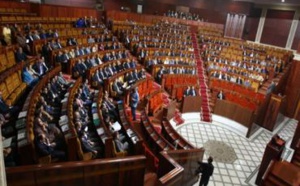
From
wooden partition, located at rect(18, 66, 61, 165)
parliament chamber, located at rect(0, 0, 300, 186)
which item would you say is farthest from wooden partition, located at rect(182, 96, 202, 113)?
wooden partition, located at rect(18, 66, 61, 165)

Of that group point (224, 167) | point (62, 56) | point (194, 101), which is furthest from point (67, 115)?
point (194, 101)

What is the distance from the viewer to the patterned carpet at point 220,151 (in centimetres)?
334

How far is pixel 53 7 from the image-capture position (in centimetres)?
520

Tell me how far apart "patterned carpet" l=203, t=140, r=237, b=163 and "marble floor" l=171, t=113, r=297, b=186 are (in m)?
0.06

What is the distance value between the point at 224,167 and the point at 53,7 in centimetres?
462

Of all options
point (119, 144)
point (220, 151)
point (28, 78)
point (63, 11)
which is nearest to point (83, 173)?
point (119, 144)

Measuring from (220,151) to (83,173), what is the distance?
8.36ft

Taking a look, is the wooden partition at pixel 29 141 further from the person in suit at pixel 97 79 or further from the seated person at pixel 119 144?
the person in suit at pixel 97 79

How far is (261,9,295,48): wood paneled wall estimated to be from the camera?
6.93 m

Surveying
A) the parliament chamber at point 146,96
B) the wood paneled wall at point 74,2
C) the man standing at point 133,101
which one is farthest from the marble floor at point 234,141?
the wood paneled wall at point 74,2

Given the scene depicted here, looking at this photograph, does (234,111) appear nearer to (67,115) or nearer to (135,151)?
(135,151)

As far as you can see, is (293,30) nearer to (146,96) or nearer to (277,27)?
(277,27)

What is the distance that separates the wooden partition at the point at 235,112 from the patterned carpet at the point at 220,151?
2.21 ft

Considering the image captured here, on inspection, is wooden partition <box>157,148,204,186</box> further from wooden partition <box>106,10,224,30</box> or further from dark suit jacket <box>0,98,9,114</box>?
wooden partition <box>106,10,224,30</box>
